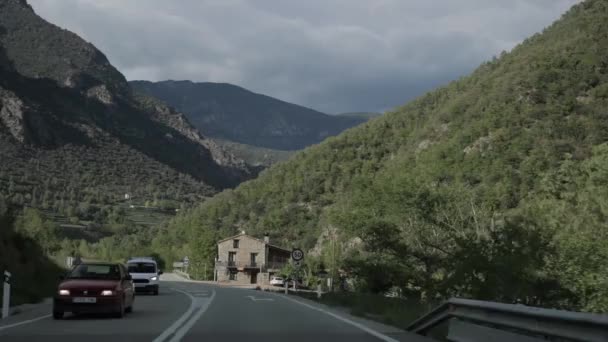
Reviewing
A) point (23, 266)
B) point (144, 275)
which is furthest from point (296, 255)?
point (23, 266)

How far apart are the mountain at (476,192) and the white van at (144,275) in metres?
12.8

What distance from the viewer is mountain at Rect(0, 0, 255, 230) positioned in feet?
442

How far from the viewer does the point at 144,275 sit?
32594 millimetres

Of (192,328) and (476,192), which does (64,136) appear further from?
(192,328)

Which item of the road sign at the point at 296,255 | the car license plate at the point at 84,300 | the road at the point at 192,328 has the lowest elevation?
the road at the point at 192,328

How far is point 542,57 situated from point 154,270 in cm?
7393

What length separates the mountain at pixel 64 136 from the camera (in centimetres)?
13462

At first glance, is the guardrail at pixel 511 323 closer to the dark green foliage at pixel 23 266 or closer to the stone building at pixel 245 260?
the dark green foliage at pixel 23 266

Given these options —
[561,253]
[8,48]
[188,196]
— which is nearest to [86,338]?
[561,253]

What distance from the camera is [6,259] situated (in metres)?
26.8

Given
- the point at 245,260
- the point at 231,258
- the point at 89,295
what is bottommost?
the point at 89,295

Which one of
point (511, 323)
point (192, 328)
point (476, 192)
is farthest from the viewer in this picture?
point (476, 192)

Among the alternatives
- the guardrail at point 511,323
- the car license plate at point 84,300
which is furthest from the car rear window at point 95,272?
the guardrail at point 511,323

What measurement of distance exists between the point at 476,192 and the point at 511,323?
48640 millimetres
